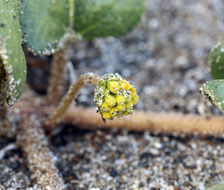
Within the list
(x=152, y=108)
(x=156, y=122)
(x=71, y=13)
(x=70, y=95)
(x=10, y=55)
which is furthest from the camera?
(x=152, y=108)

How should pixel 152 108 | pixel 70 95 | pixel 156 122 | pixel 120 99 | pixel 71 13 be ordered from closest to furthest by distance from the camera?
pixel 120 99, pixel 70 95, pixel 71 13, pixel 156 122, pixel 152 108

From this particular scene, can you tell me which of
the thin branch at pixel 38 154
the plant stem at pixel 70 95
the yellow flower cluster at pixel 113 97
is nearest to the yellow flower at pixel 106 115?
the yellow flower cluster at pixel 113 97

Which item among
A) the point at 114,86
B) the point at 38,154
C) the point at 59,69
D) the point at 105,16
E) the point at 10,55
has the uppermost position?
the point at 105,16

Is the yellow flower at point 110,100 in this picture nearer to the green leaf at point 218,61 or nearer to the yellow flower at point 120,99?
the yellow flower at point 120,99

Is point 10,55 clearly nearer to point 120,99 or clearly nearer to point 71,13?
point 120,99

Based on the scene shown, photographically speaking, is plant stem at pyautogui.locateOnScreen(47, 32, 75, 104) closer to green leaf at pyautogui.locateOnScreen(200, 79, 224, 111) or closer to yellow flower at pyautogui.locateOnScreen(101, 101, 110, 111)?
yellow flower at pyautogui.locateOnScreen(101, 101, 110, 111)

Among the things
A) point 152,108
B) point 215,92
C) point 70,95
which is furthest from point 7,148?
point 215,92
